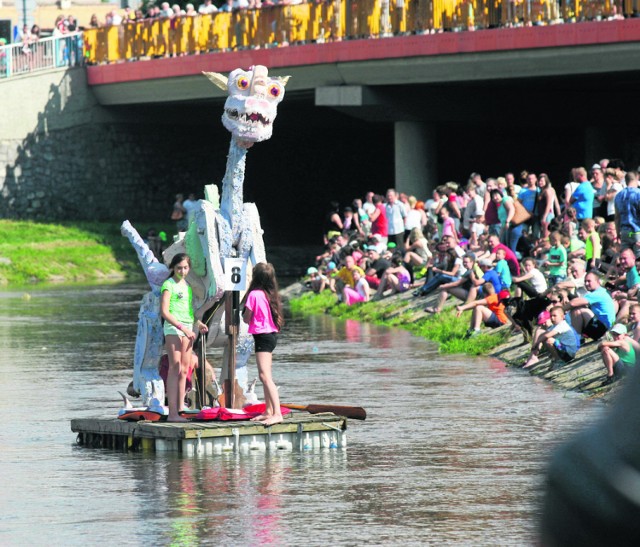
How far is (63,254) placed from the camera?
134ft

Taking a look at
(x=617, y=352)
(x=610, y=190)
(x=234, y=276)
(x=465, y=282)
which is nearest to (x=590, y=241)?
(x=610, y=190)

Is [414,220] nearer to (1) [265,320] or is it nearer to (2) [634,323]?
(2) [634,323]

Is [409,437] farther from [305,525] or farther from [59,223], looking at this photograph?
[59,223]

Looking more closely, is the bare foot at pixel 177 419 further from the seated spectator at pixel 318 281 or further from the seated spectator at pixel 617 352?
the seated spectator at pixel 318 281

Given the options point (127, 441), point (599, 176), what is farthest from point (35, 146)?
point (127, 441)

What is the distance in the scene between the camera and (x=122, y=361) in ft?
65.9

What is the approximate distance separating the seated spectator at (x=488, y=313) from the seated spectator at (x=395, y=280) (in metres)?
6.30

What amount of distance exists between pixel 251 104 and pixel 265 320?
2.24 metres

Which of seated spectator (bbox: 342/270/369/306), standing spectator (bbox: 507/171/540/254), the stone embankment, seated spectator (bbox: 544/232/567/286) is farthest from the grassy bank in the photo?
seated spectator (bbox: 544/232/567/286)

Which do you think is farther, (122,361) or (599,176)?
(599,176)

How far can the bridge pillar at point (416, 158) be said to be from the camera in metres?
36.7

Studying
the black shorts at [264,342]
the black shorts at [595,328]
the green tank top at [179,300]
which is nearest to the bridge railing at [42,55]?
the black shorts at [595,328]

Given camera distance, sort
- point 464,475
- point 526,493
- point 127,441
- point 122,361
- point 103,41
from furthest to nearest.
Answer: point 103,41 < point 122,361 < point 127,441 < point 464,475 < point 526,493

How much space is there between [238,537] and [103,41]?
36.8m
